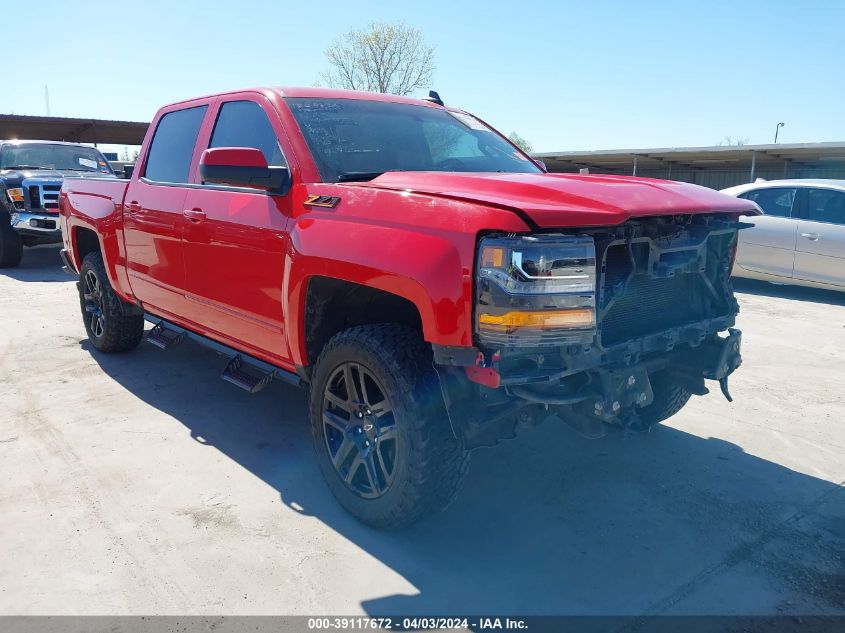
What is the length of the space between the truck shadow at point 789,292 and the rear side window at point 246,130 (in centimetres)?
783

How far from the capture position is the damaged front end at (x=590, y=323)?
88.6 inches

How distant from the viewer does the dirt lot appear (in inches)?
98.1

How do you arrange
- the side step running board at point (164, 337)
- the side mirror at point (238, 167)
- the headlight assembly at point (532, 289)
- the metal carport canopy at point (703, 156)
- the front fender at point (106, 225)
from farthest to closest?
the metal carport canopy at point (703, 156) < the front fender at point (106, 225) < the side step running board at point (164, 337) < the side mirror at point (238, 167) < the headlight assembly at point (532, 289)

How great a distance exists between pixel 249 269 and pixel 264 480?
1113mm

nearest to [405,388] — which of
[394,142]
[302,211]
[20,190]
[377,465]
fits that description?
[377,465]

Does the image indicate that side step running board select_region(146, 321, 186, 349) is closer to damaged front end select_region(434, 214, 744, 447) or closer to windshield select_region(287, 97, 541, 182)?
windshield select_region(287, 97, 541, 182)

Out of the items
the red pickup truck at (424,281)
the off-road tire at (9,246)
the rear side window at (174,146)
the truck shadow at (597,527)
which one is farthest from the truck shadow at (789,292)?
the off-road tire at (9,246)

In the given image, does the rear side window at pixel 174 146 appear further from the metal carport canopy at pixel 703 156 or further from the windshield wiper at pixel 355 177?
the metal carport canopy at pixel 703 156

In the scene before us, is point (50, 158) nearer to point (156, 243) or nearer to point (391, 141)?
point (156, 243)

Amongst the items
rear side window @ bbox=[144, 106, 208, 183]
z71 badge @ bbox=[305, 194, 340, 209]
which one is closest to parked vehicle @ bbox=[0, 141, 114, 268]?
rear side window @ bbox=[144, 106, 208, 183]

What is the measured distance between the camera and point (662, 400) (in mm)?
3785

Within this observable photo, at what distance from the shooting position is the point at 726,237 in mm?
3156

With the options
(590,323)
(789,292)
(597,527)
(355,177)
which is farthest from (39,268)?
(789,292)

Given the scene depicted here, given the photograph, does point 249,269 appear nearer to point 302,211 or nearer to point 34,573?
point 302,211
